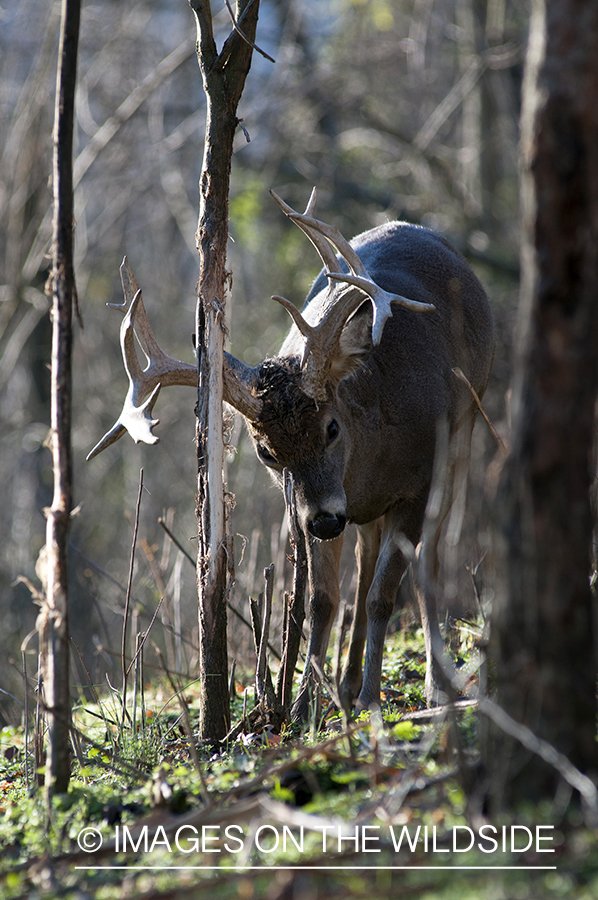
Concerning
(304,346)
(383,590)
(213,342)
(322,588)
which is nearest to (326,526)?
(383,590)

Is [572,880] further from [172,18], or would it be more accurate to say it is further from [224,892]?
[172,18]

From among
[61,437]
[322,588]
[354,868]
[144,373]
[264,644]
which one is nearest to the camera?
[354,868]

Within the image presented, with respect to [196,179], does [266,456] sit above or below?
below

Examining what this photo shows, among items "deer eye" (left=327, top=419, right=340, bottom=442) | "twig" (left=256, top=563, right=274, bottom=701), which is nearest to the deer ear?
"deer eye" (left=327, top=419, right=340, bottom=442)

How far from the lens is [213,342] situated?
4586mm

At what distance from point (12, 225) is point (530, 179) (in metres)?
11.1

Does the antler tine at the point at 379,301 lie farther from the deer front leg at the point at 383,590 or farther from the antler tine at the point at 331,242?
the deer front leg at the point at 383,590

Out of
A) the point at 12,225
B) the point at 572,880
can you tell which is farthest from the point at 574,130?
the point at 12,225

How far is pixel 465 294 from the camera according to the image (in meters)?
6.57

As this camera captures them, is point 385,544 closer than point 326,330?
No

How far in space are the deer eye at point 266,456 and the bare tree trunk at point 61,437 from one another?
174 centimetres

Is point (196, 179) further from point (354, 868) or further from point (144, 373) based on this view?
point (354, 868)

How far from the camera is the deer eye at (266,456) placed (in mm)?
5371

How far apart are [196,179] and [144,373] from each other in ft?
47.0
